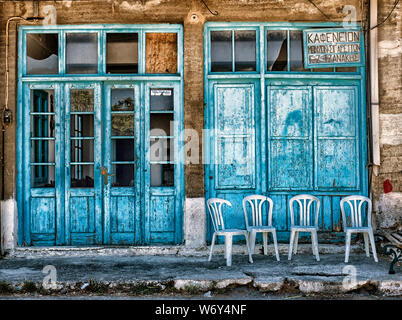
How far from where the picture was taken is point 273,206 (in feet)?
25.8

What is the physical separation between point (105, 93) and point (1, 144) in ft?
5.91

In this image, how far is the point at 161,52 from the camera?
7.93 meters

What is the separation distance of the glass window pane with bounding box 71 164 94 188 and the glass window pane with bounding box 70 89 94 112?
35.8 inches

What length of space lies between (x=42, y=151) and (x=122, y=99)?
1.53 m

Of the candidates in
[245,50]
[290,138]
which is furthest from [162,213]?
[245,50]

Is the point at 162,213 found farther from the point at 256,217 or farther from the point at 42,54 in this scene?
the point at 42,54

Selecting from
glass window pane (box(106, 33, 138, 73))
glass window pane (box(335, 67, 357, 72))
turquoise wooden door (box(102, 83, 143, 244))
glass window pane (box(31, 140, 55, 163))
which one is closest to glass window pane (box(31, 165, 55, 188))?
glass window pane (box(31, 140, 55, 163))

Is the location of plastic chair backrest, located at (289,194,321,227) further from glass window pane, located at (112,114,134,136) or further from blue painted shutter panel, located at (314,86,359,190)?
glass window pane, located at (112,114,134,136)

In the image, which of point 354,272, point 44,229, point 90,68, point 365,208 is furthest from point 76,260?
point 365,208

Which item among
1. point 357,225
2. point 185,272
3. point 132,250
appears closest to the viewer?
point 185,272

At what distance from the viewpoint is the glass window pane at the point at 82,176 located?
7.85m

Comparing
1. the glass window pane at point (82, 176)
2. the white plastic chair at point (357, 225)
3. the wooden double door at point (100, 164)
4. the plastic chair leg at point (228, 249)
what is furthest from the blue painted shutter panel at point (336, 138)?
the glass window pane at point (82, 176)

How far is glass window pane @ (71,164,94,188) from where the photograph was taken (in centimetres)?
785

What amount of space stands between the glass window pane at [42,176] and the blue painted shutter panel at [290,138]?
3490mm
